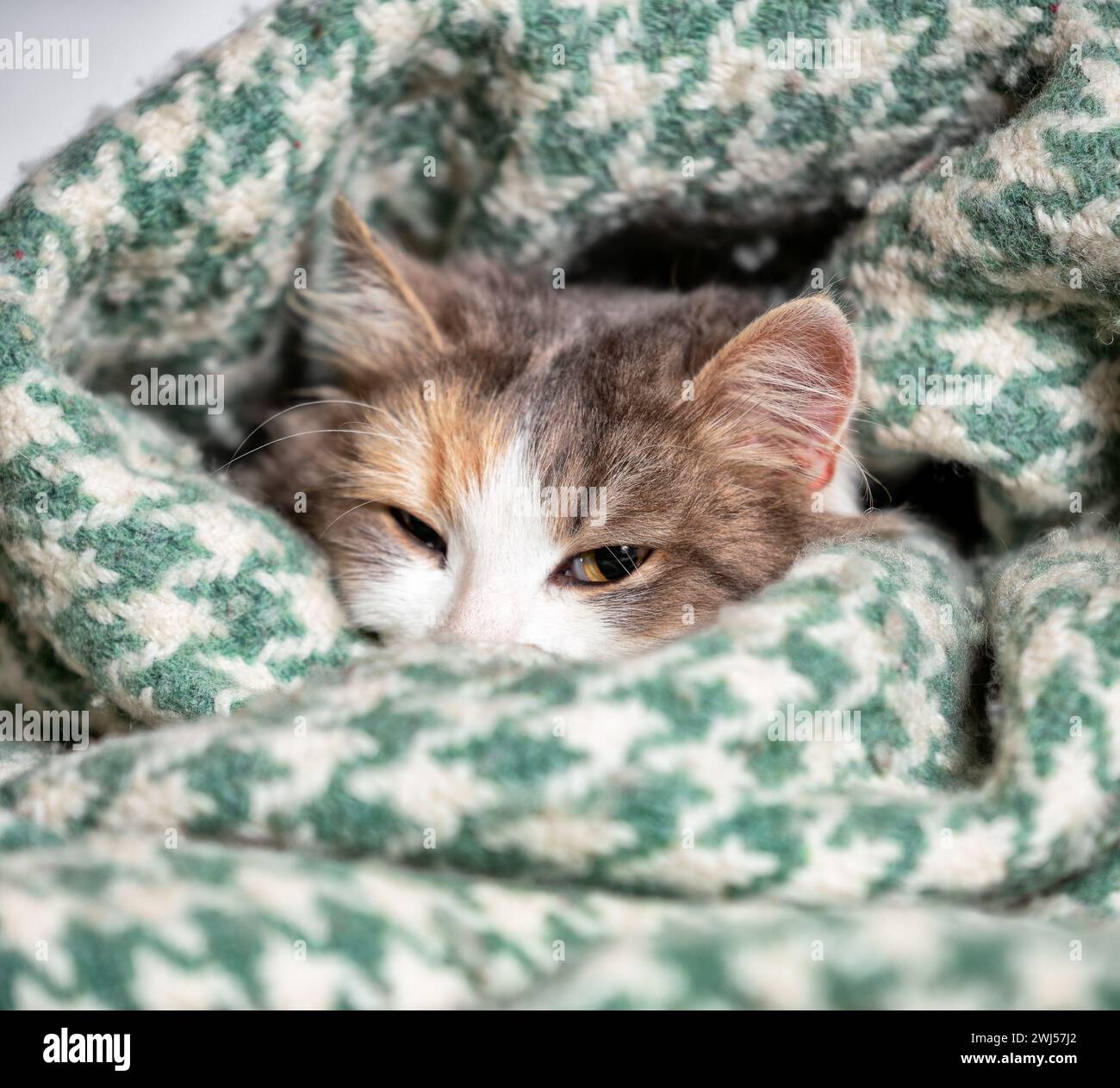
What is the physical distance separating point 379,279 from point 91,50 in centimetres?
44

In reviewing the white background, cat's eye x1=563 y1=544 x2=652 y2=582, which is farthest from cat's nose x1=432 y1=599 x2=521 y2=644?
the white background

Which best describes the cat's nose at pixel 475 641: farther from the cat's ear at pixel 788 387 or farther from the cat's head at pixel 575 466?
the cat's ear at pixel 788 387

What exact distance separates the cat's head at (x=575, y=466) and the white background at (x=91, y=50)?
298 millimetres

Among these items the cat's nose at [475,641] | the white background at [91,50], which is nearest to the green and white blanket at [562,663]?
the cat's nose at [475,641]

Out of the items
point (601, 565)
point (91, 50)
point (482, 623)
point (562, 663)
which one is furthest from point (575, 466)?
point (91, 50)

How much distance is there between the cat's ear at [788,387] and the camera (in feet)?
3.64

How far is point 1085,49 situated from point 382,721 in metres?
0.95

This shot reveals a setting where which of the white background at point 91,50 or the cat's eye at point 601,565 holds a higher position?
the white background at point 91,50

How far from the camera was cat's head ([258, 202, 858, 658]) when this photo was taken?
44.6 inches

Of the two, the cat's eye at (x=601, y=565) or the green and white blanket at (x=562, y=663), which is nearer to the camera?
the green and white blanket at (x=562, y=663)

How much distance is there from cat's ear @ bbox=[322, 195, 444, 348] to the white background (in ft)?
0.88

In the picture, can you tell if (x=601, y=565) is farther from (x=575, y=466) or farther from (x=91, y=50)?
(x=91, y=50)

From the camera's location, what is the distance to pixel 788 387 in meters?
1.18
